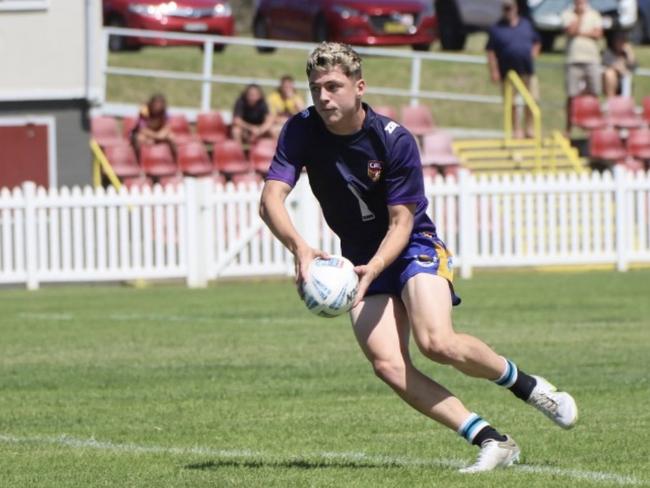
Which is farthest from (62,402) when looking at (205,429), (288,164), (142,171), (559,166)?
(559,166)

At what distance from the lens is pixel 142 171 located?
2509cm

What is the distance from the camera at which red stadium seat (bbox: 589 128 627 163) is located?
2716cm

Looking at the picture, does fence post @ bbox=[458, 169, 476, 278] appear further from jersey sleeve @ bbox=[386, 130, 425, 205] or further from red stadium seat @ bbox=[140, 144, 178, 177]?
jersey sleeve @ bbox=[386, 130, 425, 205]

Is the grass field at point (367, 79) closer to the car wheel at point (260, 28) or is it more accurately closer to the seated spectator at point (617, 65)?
the car wheel at point (260, 28)

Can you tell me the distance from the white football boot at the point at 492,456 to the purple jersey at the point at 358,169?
0.99m

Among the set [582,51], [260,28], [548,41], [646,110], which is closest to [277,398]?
[582,51]

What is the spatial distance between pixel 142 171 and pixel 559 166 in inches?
257

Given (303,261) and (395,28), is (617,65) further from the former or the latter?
(303,261)

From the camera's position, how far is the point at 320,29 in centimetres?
3369

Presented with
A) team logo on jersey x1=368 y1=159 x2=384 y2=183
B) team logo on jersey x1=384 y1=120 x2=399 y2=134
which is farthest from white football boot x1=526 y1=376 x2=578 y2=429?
team logo on jersey x1=384 y1=120 x2=399 y2=134

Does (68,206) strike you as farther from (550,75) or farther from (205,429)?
(550,75)

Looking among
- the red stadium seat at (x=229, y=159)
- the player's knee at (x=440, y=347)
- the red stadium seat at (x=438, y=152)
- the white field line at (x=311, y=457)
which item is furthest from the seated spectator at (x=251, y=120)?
the player's knee at (x=440, y=347)

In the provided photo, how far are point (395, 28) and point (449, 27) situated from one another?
6616mm

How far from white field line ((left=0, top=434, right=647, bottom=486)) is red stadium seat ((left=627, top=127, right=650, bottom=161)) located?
1911cm
